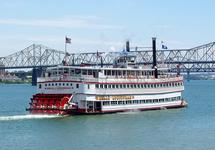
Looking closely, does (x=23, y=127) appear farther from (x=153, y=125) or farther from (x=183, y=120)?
(x=183, y=120)

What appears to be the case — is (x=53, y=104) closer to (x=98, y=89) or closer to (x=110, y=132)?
(x=98, y=89)

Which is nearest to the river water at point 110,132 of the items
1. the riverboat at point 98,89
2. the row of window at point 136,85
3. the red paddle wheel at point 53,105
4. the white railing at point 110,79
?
the red paddle wheel at point 53,105

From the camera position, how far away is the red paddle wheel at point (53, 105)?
57.0 metres

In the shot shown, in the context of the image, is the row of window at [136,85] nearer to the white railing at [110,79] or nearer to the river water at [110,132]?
the white railing at [110,79]

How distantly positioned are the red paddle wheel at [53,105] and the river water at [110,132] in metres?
0.97

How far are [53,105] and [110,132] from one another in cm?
1067

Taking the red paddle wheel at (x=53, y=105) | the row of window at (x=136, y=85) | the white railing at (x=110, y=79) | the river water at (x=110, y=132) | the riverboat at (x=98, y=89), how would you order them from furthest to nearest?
the row of window at (x=136, y=85) < the white railing at (x=110, y=79) < the riverboat at (x=98, y=89) < the red paddle wheel at (x=53, y=105) < the river water at (x=110, y=132)

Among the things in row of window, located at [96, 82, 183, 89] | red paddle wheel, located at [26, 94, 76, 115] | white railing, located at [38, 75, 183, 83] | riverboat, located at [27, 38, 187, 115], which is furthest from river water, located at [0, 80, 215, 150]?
white railing, located at [38, 75, 183, 83]

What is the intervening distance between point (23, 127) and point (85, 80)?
32.6ft

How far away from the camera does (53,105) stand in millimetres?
57094

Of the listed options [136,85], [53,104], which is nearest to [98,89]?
[53,104]

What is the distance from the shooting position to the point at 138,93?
6481cm

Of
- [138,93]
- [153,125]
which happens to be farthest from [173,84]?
[153,125]

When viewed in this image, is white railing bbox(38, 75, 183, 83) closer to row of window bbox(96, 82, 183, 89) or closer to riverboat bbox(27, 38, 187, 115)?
riverboat bbox(27, 38, 187, 115)
